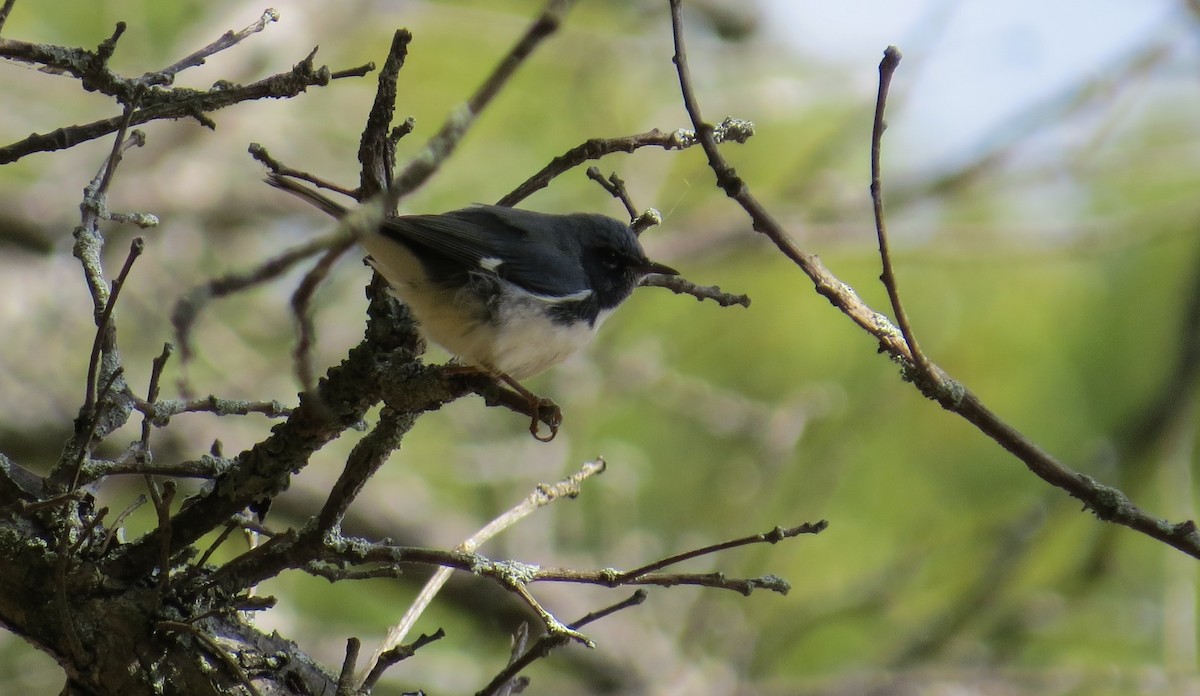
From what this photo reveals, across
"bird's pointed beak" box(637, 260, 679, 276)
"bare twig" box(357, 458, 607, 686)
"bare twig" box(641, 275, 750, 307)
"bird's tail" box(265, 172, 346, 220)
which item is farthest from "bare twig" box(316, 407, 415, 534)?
"bird's pointed beak" box(637, 260, 679, 276)

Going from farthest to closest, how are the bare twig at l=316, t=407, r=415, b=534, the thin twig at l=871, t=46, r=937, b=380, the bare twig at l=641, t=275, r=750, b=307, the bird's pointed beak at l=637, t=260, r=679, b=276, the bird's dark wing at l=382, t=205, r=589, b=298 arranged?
the bird's pointed beak at l=637, t=260, r=679, b=276, the bird's dark wing at l=382, t=205, r=589, b=298, the bare twig at l=641, t=275, r=750, b=307, the bare twig at l=316, t=407, r=415, b=534, the thin twig at l=871, t=46, r=937, b=380

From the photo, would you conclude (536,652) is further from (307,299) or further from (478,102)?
(478,102)

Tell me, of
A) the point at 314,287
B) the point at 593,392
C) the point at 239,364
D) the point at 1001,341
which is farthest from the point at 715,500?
the point at 314,287

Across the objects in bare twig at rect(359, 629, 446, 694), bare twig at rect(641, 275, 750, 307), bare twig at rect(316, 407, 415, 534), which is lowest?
bare twig at rect(359, 629, 446, 694)

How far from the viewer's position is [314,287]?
1.26 meters

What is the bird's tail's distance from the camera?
2453 mm

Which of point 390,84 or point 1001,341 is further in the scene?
point 1001,341

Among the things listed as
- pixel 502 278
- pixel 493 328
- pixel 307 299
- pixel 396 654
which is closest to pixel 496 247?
pixel 502 278

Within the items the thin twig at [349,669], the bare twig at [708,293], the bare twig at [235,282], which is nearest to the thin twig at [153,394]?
the thin twig at [349,669]

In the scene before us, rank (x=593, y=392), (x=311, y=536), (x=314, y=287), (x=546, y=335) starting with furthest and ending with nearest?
1. (x=593, y=392)
2. (x=546, y=335)
3. (x=311, y=536)
4. (x=314, y=287)

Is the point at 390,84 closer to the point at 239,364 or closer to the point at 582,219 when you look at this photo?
the point at 582,219

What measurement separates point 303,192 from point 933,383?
1541 mm

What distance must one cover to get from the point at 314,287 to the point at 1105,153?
6794 mm

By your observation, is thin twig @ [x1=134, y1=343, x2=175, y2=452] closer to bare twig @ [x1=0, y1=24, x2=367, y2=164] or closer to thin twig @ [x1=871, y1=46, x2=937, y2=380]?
bare twig @ [x1=0, y1=24, x2=367, y2=164]
